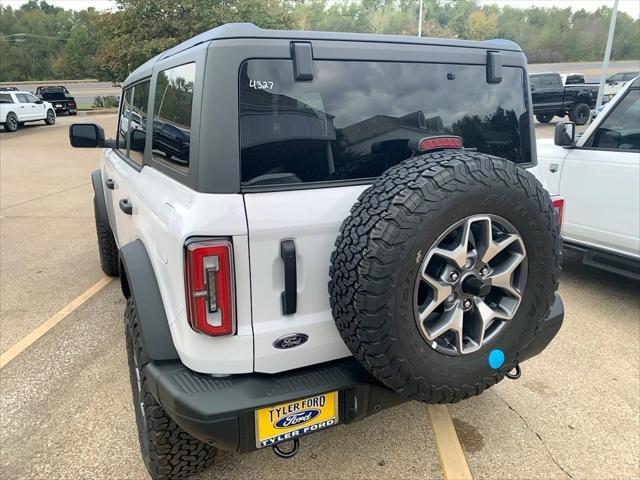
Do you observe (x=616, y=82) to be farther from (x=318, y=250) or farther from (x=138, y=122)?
(x=318, y=250)

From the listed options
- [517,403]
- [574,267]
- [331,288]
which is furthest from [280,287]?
[574,267]

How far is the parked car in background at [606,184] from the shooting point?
12.6 feet


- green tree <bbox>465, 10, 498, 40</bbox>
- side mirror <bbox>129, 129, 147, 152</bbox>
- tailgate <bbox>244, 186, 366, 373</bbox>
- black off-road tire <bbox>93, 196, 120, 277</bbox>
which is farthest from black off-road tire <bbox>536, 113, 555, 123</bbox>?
green tree <bbox>465, 10, 498, 40</bbox>

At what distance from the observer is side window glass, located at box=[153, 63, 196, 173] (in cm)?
187

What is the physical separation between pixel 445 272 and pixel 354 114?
28.1 inches

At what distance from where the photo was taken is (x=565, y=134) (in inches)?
162

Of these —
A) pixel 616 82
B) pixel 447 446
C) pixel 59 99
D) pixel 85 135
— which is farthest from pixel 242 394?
pixel 59 99

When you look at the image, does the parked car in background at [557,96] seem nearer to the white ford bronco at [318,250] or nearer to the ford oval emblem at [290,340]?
the white ford bronco at [318,250]

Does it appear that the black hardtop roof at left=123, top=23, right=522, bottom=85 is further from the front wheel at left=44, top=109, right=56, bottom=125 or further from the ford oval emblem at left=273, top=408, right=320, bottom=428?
the front wheel at left=44, top=109, right=56, bottom=125

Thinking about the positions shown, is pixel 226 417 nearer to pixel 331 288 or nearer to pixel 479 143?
pixel 331 288

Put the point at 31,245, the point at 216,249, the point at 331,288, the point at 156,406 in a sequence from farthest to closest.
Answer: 1. the point at 31,245
2. the point at 156,406
3. the point at 331,288
4. the point at 216,249

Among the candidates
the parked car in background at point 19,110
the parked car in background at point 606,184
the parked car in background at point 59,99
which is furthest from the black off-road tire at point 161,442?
the parked car in background at point 59,99

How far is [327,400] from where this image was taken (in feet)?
6.06

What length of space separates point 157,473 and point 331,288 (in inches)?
45.3
